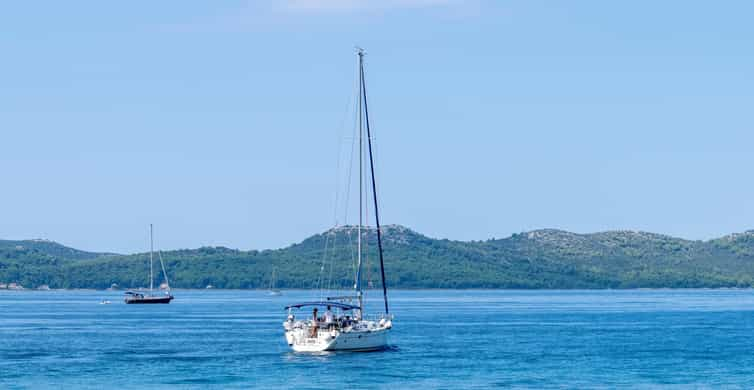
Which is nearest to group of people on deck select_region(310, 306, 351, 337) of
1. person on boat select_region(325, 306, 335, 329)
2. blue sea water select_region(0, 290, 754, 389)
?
person on boat select_region(325, 306, 335, 329)

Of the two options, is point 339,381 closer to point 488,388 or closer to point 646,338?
point 488,388

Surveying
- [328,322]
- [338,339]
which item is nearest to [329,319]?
[328,322]

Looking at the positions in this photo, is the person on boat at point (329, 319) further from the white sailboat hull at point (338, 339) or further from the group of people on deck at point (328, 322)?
the white sailboat hull at point (338, 339)

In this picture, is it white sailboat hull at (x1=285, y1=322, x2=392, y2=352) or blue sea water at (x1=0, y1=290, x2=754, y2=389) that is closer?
blue sea water at (x1=0, y1=290, x2=754, y2=389)

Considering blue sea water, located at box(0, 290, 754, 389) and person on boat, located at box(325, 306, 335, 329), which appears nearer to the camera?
blue sea water, located at box(0, 290, 754, 389)

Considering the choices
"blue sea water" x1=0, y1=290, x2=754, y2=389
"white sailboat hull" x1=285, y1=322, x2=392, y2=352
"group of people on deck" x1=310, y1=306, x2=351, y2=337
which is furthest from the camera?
"group of people on deck" x1=310, y1=306, x2=351, y2=337

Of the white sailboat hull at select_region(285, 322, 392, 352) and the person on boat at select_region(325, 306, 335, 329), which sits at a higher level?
the person on boat at select_region(325, 306, 335, 329)

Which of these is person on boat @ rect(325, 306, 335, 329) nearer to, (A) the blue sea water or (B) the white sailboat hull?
(B) the white sailboat hull

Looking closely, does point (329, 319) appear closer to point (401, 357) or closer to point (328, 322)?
point (328, 322)

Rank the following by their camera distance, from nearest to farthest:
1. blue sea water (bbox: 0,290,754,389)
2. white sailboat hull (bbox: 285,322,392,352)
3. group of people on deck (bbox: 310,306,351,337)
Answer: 1. blue sea water (bbox: 0,290,754,389)
2. white sailboat hull (bbox: 285,322,392,352)
3. group of people on deck (bbox: 310,306,351,337)

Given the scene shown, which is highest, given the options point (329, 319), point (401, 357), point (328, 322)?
point (329, 319)

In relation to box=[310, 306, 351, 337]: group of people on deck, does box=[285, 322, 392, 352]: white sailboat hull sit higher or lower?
lower

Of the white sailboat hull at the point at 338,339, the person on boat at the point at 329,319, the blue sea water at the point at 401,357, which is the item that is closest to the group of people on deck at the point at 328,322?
the person on boat at the point at 329,319

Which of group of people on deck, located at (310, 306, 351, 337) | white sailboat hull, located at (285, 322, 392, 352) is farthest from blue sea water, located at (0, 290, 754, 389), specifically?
group of people on deck, located at (310, 306, 351, 337)
